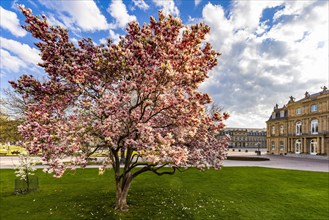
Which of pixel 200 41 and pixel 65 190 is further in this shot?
pixel 65 190

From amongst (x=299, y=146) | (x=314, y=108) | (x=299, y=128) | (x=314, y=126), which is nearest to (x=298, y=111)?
(x=299, y=128)

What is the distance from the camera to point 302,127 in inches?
2286

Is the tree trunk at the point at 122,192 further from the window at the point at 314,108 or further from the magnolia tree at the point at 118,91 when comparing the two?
the window at the point at 314,108

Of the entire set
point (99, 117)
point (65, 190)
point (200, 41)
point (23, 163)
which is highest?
point (200, 41)

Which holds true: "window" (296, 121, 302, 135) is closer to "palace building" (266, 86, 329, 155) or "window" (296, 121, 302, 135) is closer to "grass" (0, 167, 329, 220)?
"palace building" (266, 86, 329, 155)

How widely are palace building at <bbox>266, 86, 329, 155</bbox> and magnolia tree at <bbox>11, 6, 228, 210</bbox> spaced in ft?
180

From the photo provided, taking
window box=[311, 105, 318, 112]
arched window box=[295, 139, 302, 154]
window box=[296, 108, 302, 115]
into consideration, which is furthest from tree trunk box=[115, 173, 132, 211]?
window box=[296, 108, 302, 115]

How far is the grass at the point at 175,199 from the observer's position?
11273mm

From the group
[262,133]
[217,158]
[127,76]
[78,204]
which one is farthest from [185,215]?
[262,133]

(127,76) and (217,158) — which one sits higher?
(127,76)

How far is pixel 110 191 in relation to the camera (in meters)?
15.6

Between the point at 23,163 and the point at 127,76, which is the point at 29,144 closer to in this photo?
the point at 127,76

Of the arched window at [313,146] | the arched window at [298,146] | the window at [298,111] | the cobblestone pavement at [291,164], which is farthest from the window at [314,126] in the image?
the cobblestone pavement at [291,164]

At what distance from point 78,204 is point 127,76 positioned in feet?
27.9
